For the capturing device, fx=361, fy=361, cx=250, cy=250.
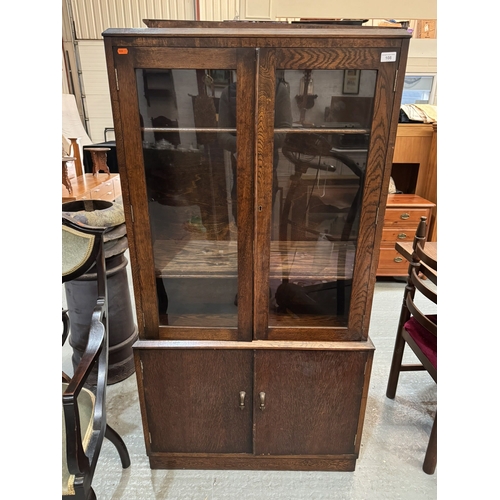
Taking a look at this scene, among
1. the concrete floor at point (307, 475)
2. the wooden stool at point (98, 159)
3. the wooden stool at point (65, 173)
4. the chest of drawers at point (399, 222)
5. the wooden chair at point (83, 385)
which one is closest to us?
the wooden chair at point (83, 385)

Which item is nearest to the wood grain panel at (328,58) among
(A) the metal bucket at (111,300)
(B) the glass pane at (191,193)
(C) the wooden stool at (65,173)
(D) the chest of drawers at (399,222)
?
(B) the glass pane at (191,193)

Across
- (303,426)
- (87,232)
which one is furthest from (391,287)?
(87,232)

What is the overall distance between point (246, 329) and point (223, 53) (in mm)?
Answer: 871

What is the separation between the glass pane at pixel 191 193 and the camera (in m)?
1.05

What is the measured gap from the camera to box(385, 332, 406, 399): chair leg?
1781 mm

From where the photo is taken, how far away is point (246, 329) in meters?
1.28

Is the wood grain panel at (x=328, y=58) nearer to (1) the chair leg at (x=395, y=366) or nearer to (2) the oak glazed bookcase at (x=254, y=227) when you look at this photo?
(2) the oak glazed bookcase at (x=254, y=227)

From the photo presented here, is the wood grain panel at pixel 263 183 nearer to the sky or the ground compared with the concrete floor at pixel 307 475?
nearer to the sky

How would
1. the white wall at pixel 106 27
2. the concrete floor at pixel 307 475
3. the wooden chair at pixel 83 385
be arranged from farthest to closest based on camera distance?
the white wall at pixel 106 27, the concrete floor at pixel 307 475, the wooden chair at pixel 83 385

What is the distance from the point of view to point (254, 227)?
3.76ft

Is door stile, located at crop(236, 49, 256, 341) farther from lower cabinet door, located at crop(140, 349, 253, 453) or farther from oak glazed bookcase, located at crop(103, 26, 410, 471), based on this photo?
lower cabinet door, located at crop(140, 349, 253, 453)

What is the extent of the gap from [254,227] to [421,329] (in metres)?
1.00

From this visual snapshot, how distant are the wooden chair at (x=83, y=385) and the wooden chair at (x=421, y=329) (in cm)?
119

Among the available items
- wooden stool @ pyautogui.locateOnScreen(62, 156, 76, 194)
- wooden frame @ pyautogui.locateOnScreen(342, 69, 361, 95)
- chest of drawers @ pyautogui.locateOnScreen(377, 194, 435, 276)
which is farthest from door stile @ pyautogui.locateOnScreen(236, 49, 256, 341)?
wooden stool @ pyautogui.locateOnScreen(62, 156, 76, 194)
